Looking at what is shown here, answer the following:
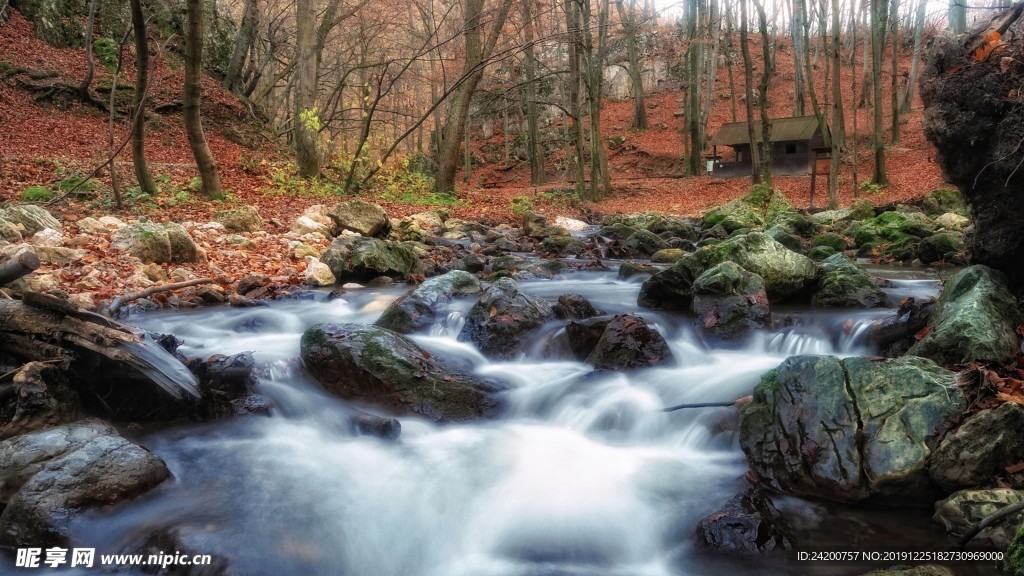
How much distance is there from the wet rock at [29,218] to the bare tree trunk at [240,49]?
48.7 feet

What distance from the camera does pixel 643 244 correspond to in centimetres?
1327

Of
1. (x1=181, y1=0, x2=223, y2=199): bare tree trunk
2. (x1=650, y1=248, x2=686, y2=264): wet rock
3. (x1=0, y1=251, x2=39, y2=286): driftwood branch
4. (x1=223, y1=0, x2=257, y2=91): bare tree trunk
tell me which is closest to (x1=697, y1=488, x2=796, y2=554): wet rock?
(x1=0, y1=251, x2=39, y2=286): driftwood branch

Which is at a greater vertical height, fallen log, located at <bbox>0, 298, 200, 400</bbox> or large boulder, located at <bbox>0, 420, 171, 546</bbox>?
fallen log, located at <bbox>0, 298, 200, 400</bbox>

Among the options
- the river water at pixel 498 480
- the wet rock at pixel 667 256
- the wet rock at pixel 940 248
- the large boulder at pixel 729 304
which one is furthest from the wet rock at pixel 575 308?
the wet rock at pixel 940 248

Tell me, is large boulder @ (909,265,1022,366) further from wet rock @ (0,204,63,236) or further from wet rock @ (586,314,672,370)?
wet rock @ (0,204,63,236)

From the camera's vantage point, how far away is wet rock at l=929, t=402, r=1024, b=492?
3.47 metres

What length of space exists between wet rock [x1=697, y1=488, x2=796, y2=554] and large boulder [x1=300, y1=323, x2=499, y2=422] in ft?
7.59

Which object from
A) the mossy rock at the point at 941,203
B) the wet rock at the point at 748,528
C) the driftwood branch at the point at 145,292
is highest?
the mossy rock at the point at 941,203

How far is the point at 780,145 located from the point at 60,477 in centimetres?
3060

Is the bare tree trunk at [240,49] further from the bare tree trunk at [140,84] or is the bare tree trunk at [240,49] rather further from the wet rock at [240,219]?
the wet rock at [240,219]

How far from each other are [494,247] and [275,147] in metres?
11.5

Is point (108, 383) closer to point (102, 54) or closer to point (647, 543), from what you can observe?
point (647, 543)

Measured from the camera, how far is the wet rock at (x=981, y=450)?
3473mm

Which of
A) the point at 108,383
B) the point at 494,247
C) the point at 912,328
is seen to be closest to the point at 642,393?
the point at 912,328
